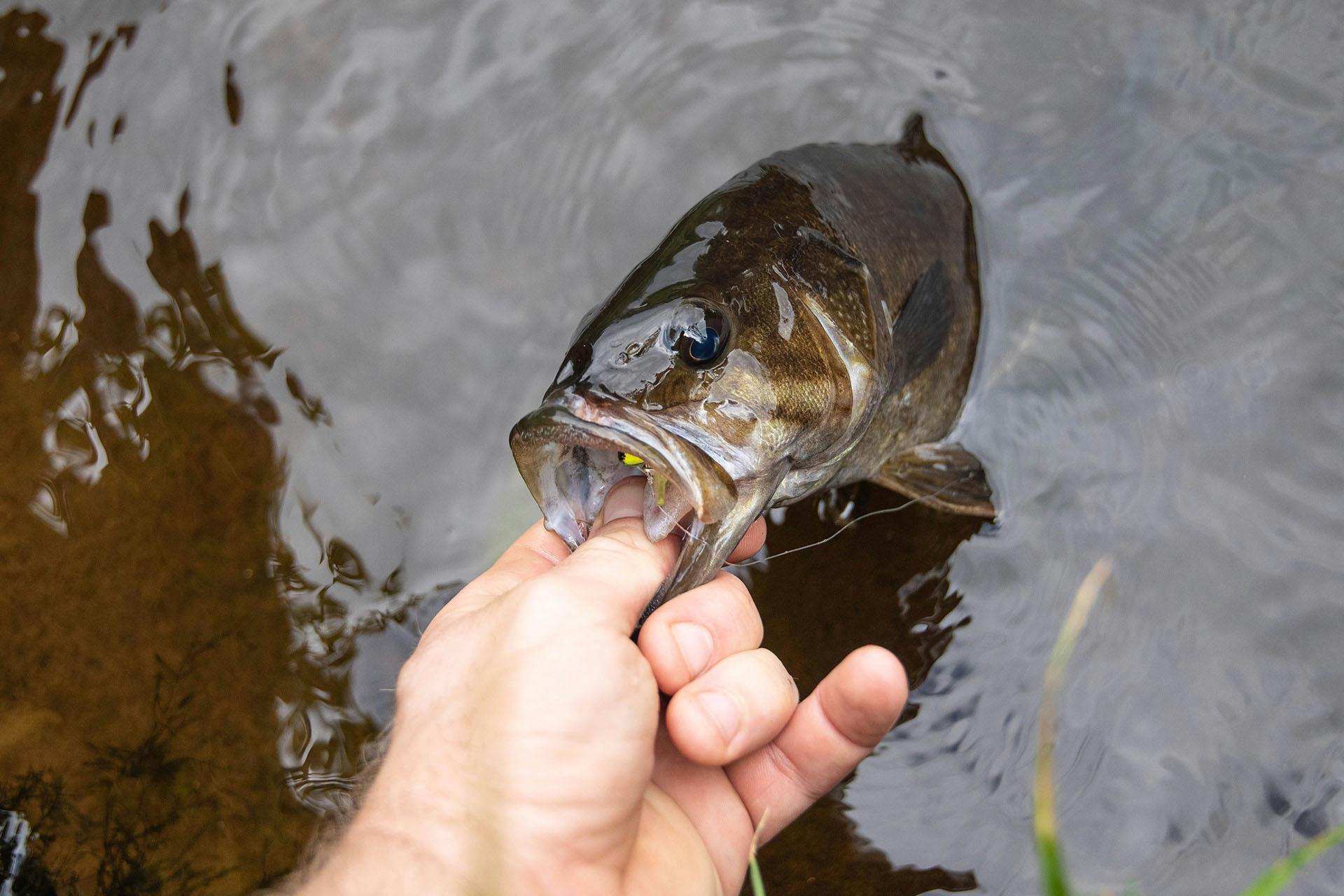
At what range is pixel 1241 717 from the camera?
299cm

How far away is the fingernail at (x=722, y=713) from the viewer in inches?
74.5

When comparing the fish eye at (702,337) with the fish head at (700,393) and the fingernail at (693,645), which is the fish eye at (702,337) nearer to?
the fish head at (700,393)

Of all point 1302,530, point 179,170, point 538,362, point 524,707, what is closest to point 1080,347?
point 1302,530

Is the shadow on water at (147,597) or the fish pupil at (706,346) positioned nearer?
the fish pupil at (706,346)

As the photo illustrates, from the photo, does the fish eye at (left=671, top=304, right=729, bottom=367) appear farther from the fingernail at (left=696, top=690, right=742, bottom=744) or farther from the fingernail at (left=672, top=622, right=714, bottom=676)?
the fingernail at (left=696, top=690, right=742, bottom=744)

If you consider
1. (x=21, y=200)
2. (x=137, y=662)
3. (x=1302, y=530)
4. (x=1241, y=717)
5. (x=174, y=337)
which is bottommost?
(x=1241, y=717)

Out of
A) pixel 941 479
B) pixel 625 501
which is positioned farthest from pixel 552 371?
pixel 625 501

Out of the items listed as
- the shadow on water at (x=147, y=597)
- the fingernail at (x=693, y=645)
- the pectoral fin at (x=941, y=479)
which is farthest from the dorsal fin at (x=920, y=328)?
the shadow on water at (x=147, y=597)

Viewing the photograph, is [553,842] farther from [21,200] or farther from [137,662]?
[21,200]

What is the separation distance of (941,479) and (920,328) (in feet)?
1.88

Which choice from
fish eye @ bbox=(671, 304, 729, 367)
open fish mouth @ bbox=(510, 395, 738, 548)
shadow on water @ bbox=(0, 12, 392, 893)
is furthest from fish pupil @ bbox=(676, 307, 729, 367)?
shadow on water @ bbox=(0, 12, 392, 893)

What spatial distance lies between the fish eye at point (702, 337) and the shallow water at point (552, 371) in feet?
4.25

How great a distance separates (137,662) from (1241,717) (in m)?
3.56

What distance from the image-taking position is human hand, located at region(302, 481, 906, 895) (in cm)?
175
